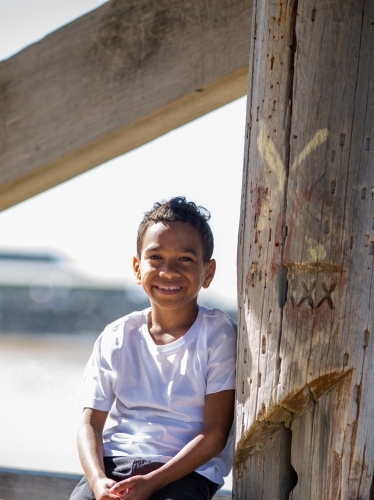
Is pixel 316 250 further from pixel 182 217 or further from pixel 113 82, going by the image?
pixel 113 82

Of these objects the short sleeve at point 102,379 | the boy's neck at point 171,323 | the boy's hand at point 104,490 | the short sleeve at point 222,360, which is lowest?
the boy's hand at point 104,490

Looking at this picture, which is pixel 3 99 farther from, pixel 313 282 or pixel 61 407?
pixel 61 407

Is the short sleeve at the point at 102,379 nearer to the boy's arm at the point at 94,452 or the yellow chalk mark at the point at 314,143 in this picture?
the boy's arm at the point at 94,452

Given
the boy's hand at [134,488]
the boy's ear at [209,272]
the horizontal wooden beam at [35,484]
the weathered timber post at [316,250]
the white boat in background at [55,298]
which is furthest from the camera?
the white boat in background at [55,298]

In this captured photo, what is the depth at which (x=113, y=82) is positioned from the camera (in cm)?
261

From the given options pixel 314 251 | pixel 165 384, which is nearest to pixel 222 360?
pixel 165 384

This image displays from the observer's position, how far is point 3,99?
2.70 metres

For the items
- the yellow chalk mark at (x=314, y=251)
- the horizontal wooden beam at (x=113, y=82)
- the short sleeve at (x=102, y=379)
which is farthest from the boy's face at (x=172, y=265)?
the yellow chalk mark at (x=314, y=251)

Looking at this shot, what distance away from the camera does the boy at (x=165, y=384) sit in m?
2.13

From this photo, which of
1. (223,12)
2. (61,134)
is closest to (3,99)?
(61,134)

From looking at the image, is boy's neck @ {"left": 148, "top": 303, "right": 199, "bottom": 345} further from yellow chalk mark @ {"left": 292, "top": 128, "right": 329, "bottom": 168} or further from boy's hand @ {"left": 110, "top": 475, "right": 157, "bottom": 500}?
yellow chalk mark @ {"left": 292, "top": 128, "right": 329, "bottom": 168}

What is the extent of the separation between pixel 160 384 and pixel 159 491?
1.02 feet

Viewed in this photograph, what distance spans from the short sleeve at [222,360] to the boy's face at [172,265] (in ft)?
0.52

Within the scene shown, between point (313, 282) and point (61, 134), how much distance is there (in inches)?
46.1
